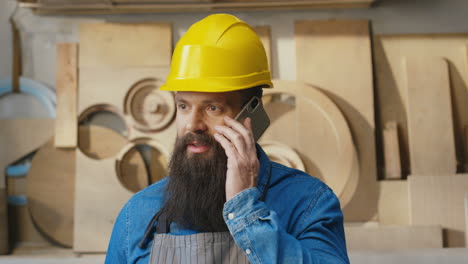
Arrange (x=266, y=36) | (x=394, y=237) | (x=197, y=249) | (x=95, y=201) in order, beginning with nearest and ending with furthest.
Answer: (x=197, y=249), (x=394, y=237), (x=95, y=201), (x=266, y=36)

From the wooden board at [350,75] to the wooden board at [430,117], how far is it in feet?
1.08

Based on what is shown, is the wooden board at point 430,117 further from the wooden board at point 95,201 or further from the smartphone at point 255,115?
the smartphone at point 255,115

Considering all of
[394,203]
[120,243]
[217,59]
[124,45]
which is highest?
[124,45]

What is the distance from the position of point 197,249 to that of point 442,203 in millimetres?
2984

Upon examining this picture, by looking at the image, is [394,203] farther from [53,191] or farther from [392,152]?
[53,191]

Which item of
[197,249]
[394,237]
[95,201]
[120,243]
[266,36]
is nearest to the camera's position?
[197,249]

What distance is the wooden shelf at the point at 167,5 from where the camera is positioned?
4250mm

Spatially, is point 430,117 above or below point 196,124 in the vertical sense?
above

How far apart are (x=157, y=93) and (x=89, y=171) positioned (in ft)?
2.67

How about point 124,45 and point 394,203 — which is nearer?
point 394,203

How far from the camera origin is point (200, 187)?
1.66 m

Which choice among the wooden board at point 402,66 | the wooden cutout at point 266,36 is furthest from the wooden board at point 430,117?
the wooden cutout at point 266,36

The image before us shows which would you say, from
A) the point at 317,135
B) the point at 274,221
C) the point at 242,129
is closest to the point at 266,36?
the point at 317,135

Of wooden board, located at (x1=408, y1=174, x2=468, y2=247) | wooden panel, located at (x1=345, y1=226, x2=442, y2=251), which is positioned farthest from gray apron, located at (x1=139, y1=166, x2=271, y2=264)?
wooden board, located at (x1=408, y1=174, x2=468, y2=247)
